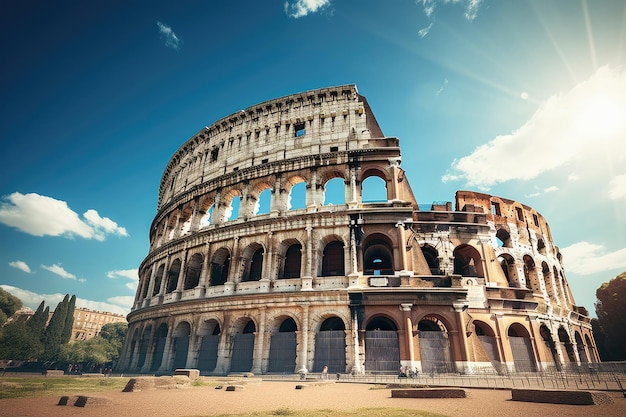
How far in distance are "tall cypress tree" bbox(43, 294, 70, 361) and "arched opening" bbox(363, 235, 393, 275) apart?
52.7m

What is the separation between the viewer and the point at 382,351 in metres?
15.7

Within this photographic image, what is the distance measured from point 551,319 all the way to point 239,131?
2753cm

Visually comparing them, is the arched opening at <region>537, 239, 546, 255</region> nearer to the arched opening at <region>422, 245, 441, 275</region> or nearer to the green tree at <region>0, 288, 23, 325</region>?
the arched opening at <region>422, 245, 441, 275</region>

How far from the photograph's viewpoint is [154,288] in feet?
81.6

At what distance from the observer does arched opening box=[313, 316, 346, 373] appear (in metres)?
15.8

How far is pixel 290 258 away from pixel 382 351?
25.6 ft

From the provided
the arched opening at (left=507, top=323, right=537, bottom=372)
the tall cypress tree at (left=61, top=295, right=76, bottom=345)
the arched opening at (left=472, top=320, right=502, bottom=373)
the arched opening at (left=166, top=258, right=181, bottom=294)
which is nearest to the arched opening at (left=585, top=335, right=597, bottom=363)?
the arched opening at (left=507, top=323, right=537, bottom=372)

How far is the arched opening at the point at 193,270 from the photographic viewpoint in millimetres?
22188

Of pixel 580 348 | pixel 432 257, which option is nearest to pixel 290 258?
pixel 432 257

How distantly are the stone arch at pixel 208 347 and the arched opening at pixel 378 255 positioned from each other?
10131 millimetres

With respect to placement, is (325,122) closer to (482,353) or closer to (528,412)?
(482,353)

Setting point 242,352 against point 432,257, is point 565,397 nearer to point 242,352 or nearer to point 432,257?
point 432,257

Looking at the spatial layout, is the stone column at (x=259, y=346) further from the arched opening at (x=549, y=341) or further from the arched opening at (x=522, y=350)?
the arched opening at (x=549, y=341)

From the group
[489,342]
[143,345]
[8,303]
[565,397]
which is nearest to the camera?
[565,397]
